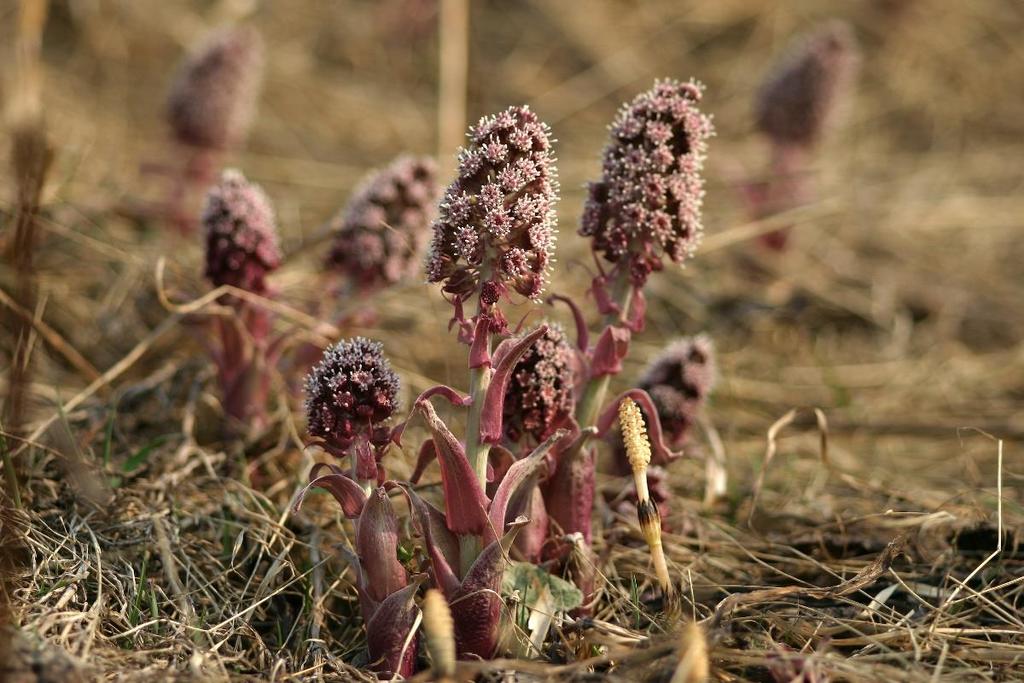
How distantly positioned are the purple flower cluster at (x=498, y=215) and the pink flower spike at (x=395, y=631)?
27.3 inches

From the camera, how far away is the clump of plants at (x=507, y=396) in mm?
2221

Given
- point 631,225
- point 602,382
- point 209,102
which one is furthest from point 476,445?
point 209,102

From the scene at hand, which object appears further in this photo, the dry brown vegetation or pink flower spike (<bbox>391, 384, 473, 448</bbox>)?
the dry brown vegetation

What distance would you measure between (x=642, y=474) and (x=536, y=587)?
0.37 metres

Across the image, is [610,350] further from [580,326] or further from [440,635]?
[440,635]

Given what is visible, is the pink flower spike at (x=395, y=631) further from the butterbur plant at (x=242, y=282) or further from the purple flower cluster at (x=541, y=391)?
the butterbur plant at (x=242, y=282)

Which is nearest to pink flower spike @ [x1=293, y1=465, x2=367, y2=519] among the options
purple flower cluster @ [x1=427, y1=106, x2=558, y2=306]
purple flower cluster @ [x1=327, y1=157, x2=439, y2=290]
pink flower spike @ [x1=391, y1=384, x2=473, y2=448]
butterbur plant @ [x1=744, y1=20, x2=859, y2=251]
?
pink flower spike @ [x1=391, y1=384, x2=473, y2=448]

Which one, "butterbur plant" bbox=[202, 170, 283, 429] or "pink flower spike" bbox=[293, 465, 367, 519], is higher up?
"butterbur plant" bbox=[202, 170, 283, 429]

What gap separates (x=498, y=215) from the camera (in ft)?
7.06

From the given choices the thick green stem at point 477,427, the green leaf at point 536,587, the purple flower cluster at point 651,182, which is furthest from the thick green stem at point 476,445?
the purple flower cluster at point 651,182

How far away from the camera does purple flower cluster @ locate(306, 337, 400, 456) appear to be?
2.30 meters

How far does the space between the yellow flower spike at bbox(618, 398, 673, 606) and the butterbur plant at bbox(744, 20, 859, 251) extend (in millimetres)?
3412

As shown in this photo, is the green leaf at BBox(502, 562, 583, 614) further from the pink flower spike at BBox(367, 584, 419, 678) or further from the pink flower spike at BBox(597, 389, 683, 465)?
the pink flower spike at BBox(597, 389, 683, 465)

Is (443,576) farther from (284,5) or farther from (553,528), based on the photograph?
(284,5)
